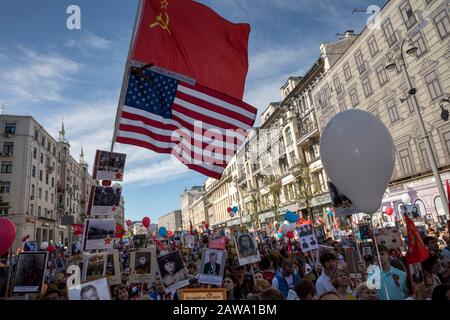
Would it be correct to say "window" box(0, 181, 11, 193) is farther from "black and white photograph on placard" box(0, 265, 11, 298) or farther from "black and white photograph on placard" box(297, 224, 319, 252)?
"black and white photograph on placard" box(297, 224, 319, 252)

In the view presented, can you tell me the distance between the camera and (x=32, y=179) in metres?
45.0

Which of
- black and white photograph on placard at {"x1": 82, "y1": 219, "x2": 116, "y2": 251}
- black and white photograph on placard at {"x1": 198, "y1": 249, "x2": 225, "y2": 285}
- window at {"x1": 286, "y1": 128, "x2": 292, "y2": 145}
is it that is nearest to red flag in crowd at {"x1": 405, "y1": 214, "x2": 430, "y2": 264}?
black and white photograph on placard at {"x1": 198, "y1": 249, "x2": 225, "y2": 285}

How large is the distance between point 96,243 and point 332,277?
4.39 meters

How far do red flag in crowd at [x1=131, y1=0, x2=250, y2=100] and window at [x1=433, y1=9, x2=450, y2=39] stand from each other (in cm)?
2002

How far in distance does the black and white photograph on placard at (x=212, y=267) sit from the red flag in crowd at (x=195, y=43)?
3742 millimetres

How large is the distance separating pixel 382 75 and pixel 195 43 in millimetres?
24936

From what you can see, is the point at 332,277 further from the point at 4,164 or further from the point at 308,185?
the point at 4,164

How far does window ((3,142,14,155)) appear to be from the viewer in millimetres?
42969

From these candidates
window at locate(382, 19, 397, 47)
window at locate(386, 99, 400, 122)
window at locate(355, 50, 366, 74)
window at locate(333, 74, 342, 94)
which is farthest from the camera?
window at locate(333, 74, 342, 94)

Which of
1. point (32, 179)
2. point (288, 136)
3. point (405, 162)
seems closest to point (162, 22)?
point (405, 162)

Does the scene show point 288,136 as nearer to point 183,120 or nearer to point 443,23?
point 443,23

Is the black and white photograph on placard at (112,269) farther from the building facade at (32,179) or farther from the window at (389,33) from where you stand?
the building facade at (32,179)

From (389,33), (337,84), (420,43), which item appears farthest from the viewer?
(337,84)
